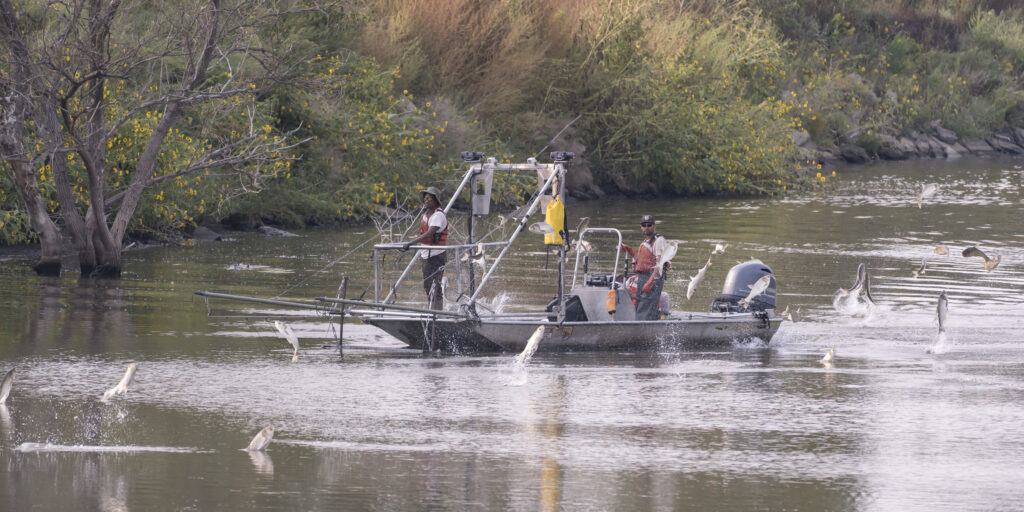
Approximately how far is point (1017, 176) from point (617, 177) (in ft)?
51.5

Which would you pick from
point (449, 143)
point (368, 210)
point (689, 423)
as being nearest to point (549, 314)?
point (689, 423)

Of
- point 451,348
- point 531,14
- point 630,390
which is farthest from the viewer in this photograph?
point 531,14

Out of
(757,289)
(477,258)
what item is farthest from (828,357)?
(477,258)

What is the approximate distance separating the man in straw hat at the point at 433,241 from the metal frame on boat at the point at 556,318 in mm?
175

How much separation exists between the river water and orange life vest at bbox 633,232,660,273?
903 millimetres

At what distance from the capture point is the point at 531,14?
131 feet

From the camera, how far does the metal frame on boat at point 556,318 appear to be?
49.0 ft

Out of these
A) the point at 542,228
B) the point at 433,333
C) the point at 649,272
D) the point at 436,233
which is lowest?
the point at 433,333

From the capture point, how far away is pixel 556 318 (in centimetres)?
1591

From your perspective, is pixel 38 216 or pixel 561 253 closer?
pixel 561 253

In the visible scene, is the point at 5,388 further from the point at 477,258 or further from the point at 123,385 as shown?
the point at 477,258

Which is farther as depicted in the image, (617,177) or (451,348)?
(617,177)

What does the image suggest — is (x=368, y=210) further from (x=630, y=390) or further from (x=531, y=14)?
(x=630, y=390)

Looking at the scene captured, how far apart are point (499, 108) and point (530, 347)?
2479 cm
